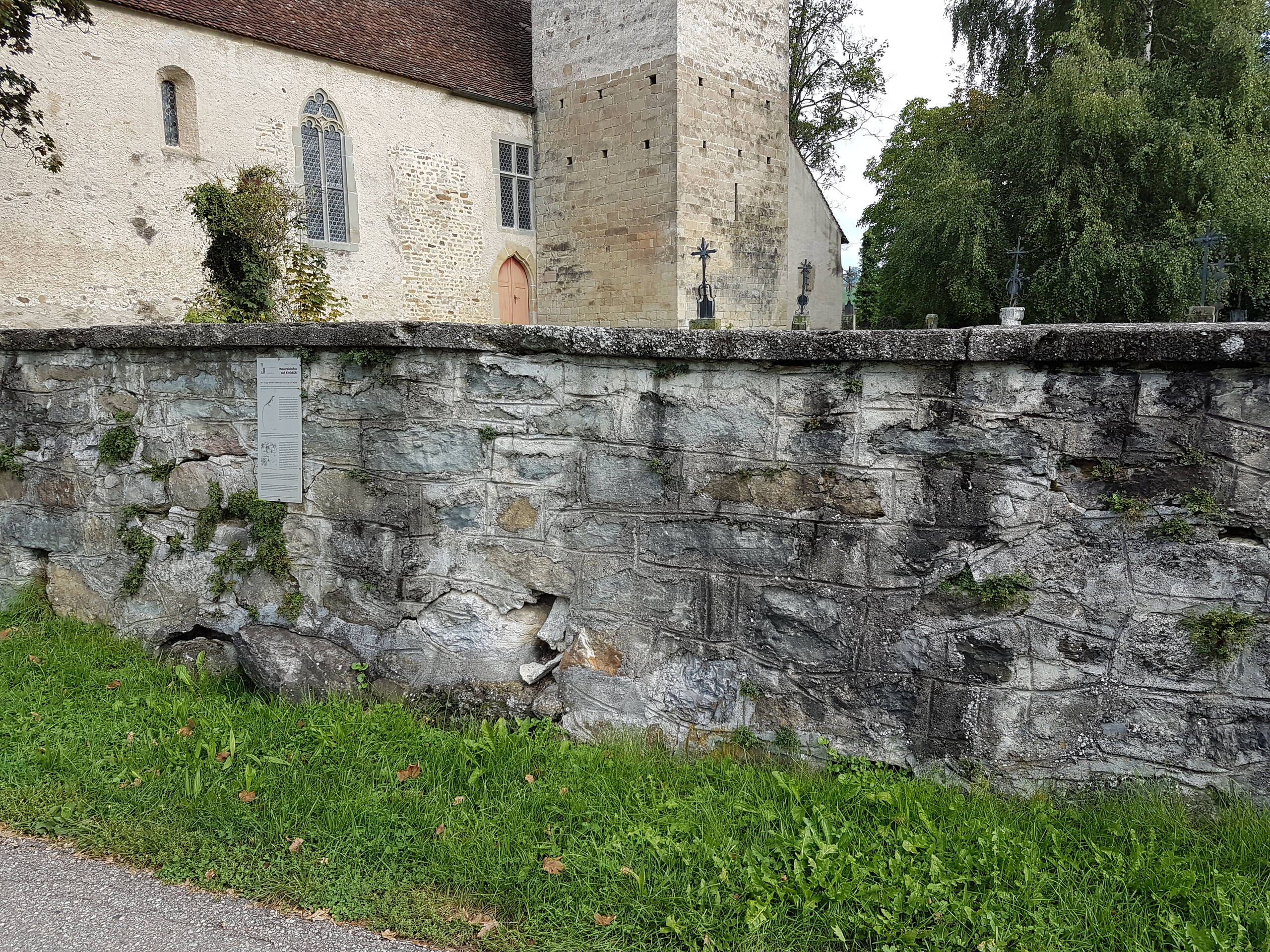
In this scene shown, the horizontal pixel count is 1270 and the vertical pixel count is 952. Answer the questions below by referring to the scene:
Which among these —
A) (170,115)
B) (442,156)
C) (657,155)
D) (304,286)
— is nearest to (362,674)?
(304,286)

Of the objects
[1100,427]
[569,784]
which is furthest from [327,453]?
[1100,427]

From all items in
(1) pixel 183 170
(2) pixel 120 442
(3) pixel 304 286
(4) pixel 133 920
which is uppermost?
(1) pixel 183 170

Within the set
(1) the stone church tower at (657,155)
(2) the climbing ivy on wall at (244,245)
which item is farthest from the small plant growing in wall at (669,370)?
(1) the stone church tower at (657,155)

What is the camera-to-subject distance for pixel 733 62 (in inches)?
722

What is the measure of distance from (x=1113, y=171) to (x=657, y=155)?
893cm

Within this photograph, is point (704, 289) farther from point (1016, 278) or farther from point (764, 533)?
point (764, 533)

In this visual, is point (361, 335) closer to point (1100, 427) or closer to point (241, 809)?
point (241, 809)

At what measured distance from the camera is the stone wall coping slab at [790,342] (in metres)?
2.64

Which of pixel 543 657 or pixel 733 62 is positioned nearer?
pixel 543 657

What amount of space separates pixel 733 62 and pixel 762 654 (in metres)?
17.8

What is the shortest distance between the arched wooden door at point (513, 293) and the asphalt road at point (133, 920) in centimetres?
1692

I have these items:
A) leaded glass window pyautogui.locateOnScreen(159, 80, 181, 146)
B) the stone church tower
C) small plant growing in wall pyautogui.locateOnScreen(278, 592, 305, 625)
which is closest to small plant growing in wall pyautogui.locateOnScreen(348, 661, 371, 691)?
small plant growing in wall pyautogui.locateOnScreen(278, 592, 305, 625)

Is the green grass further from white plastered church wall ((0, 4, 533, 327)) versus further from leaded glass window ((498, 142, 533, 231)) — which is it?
leaded glass window ((498, 142, 533, 231))

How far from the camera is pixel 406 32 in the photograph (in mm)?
17953
